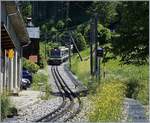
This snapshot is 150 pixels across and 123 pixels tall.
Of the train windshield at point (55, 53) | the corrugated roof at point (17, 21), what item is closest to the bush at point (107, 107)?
the corrugated roof at point (17, 21)

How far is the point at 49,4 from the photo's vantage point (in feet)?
582

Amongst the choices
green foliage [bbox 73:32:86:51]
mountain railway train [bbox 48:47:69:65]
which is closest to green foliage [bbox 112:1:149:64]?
green foliage [bbox 73:32:86:51]

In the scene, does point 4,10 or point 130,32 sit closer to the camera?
point 130,32

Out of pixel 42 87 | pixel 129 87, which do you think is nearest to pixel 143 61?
pixel 129 87

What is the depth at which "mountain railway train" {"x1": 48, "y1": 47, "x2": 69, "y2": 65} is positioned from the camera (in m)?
101

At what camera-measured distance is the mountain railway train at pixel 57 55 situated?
3986 inches

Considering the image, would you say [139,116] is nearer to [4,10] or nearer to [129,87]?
[4,10]

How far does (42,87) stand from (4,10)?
55.2 feet

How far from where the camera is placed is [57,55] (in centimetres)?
10288

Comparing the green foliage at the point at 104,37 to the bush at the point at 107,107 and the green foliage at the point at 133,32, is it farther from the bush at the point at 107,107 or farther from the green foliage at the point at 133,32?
the bush at the point at 107,107

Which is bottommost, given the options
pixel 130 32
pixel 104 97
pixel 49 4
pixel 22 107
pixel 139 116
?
pixel 49 4

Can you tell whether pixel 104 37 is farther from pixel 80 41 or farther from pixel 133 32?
pixel 80 41

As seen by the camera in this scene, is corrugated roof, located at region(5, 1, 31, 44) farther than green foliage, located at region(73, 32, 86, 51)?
No

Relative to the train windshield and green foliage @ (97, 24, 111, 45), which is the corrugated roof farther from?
the train windshield
